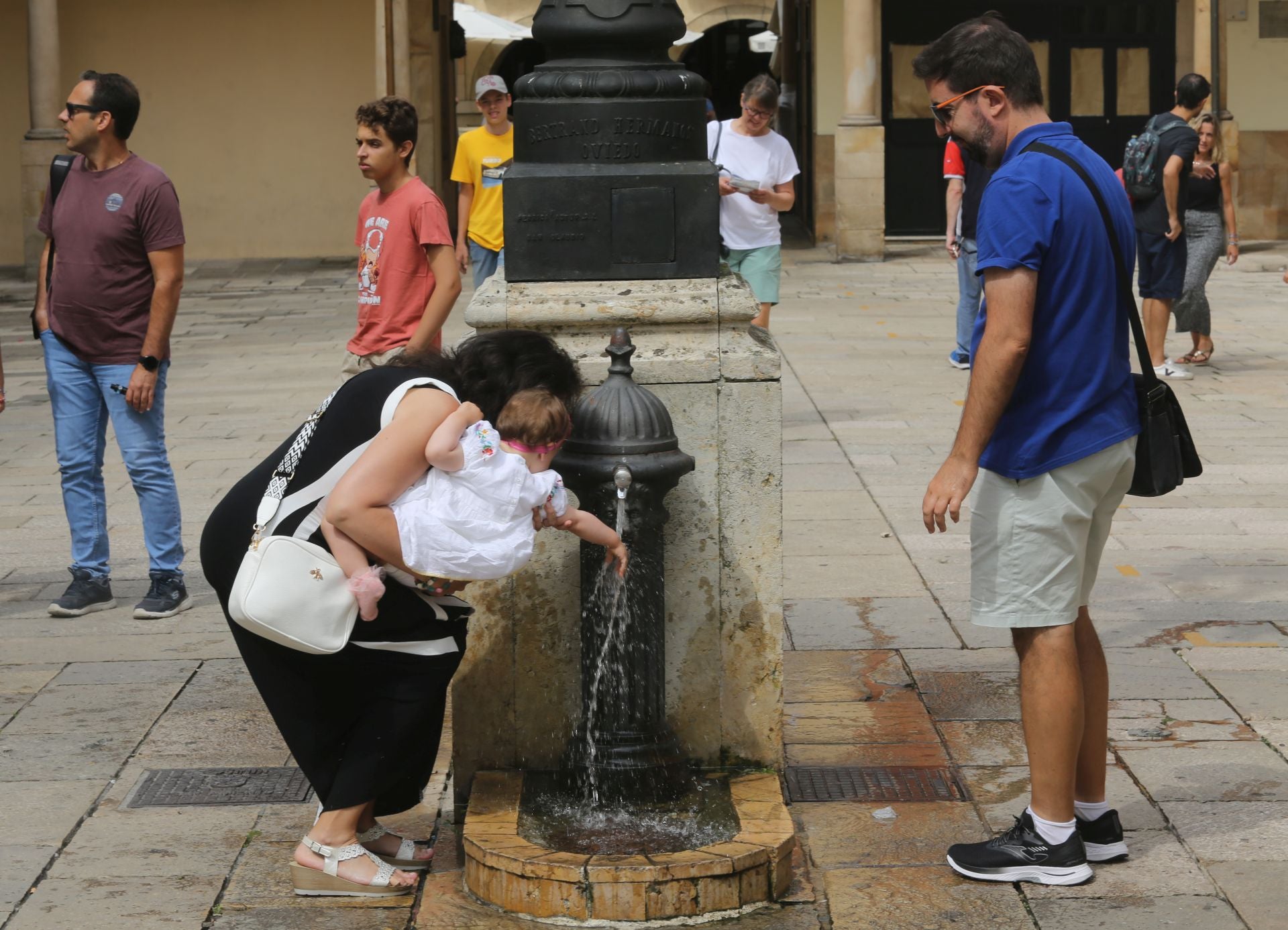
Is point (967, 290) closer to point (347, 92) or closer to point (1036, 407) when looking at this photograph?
point (1036, 407)

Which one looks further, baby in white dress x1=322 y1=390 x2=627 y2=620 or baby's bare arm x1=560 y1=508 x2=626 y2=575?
baby's bare arm x1=560 y1=508 x2=626 y2=575

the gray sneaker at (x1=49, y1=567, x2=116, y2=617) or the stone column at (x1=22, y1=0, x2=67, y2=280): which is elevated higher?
the stone column at (x1=22, y1=0, x2=67, y2=280)

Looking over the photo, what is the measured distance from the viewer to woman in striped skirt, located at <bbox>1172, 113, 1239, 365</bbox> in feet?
37.8

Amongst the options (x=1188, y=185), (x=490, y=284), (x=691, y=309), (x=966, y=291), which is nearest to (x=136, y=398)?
(x=490, y=284)

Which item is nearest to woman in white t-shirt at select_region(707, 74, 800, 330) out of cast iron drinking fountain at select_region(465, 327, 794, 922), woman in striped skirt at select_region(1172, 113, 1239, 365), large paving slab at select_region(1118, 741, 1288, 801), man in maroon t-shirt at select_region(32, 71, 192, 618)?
woman in striped skirt at select_region(1172, 113, 1239, 365)

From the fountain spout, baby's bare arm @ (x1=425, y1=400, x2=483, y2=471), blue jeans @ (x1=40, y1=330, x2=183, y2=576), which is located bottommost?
blue jeans @ (x1=40, y1=330, x2=183, y2=576)

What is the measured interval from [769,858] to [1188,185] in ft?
27.8

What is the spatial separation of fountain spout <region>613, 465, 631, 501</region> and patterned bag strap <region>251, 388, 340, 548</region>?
60 centimetres

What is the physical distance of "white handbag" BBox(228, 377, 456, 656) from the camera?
12.0 ft

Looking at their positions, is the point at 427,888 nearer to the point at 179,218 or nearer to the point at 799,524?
the point at 179,218

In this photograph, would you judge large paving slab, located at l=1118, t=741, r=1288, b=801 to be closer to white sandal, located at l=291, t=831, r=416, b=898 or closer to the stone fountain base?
the stone fountain base

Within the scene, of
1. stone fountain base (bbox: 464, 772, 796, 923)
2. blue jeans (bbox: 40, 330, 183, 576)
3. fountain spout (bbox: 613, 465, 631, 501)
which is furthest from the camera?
blue jeans (bbox: 40, 330, 183, 576)

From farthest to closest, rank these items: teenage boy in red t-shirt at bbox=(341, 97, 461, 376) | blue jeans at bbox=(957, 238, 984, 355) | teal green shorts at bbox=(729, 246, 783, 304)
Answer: blue jeans at bbox=(957, 238, 984, 355), teal green shorts at bbox=(729, 246, 783, 304), teenage boy in red t-shirt at bbox=(341, 97, 461, 376)

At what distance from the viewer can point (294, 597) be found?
A: 365cm
